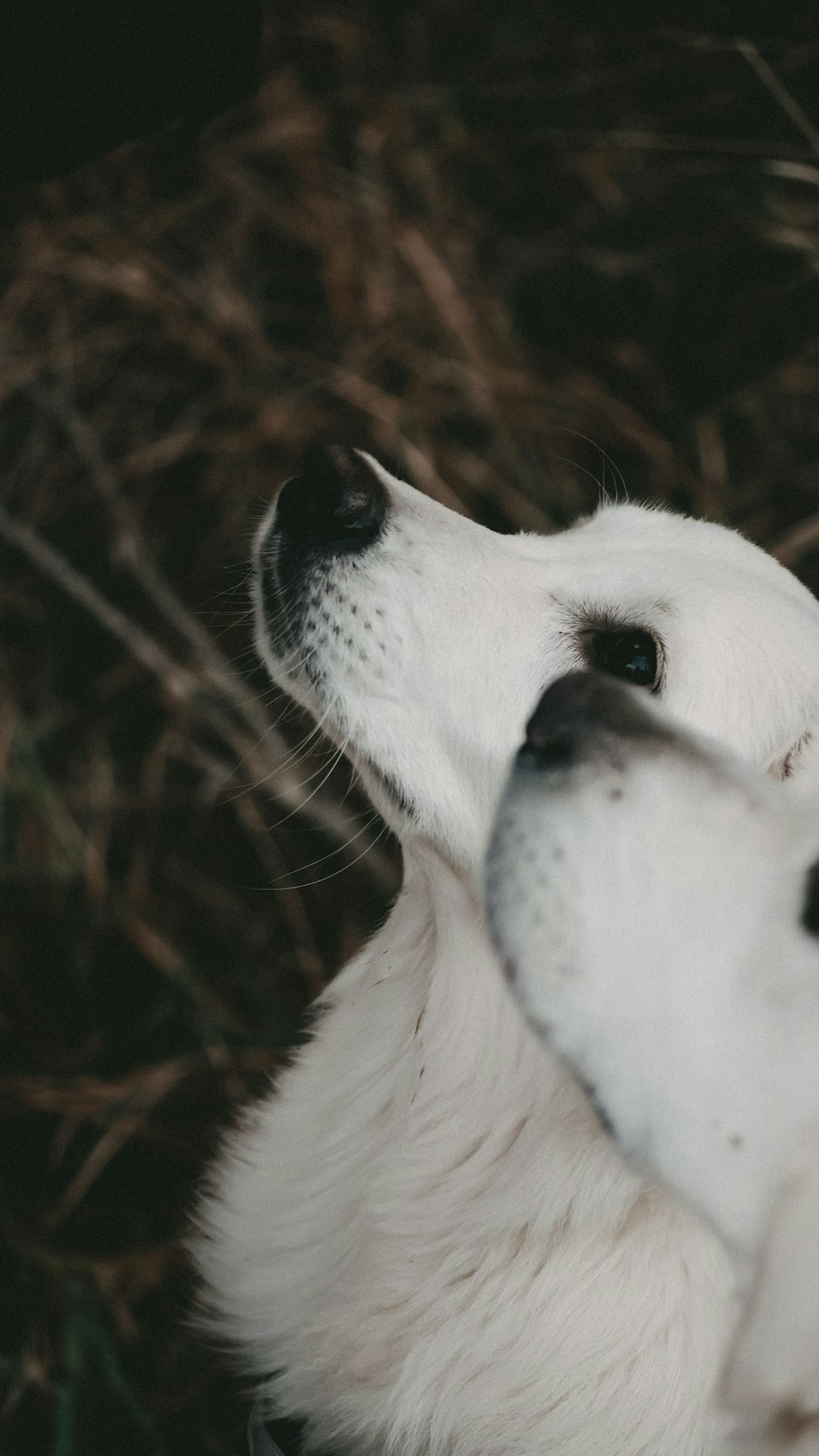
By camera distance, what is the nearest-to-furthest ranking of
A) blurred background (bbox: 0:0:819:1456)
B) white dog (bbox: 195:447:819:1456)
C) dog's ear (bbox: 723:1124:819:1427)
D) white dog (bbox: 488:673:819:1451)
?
dog's ear (bbox: 723:1124:819:1427) < white dog (bbox: 488:673:819:1451) < white dog (bbox: 195:447:819:1456) < blurred background (bbox: 0:0:819:1456)

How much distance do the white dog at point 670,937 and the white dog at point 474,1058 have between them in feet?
0.78

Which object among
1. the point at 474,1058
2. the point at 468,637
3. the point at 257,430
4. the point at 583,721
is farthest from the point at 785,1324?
the point at 257,430

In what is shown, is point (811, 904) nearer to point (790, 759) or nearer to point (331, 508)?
point (790, 759)

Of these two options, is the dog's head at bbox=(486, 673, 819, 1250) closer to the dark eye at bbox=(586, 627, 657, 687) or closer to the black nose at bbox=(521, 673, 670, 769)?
the black nose at bbox=(521, 673, 670, 769)

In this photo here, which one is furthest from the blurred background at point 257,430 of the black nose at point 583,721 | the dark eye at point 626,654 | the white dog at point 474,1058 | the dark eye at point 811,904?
the dark eye at point 811,904

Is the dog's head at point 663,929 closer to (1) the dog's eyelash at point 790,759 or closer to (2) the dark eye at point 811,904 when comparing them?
(2) the dark eye at point 811,904

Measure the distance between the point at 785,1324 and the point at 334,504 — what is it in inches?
37.4

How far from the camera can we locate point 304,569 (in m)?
1.40

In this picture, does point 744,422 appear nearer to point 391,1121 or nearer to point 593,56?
point 593,56

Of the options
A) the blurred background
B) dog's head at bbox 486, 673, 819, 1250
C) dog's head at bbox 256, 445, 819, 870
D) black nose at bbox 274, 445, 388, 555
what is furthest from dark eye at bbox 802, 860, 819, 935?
the blurred background

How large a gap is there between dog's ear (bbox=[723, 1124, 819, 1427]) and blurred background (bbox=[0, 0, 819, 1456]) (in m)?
1.39

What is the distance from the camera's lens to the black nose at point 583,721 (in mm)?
1040

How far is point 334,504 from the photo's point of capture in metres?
1.41

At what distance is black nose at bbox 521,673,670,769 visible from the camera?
1040 mm
